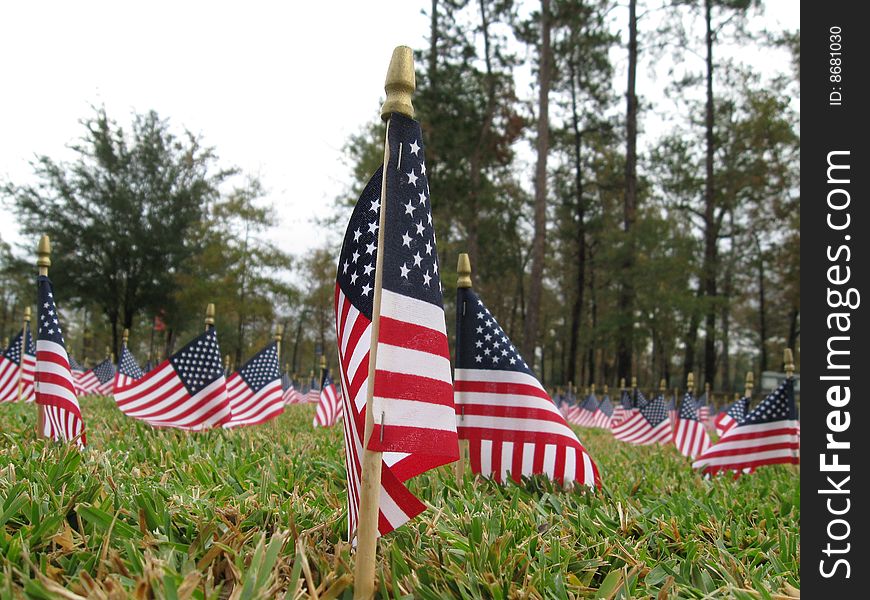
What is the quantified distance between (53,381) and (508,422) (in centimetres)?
303

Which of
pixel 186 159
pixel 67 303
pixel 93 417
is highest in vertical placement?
pixel 186 159

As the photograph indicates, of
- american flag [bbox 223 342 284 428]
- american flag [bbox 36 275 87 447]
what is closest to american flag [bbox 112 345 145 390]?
american flag [bbox 223 342 284 428]

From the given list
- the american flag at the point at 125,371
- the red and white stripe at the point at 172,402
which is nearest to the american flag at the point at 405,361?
the red and white stripe at the point at 172,402

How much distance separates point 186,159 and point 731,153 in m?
20.8

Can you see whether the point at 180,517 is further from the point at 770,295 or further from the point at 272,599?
the point at 770,295

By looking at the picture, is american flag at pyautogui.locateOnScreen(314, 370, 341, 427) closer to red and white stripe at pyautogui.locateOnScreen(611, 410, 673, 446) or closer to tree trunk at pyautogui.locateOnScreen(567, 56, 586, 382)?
red and white stripe at pyautogui.locateOnScreen(611, 410, 673, 446)

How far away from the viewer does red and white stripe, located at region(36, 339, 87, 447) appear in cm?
435

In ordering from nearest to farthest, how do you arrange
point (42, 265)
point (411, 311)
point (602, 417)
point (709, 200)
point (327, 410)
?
1. point (411, 311)
2. point (42, 265)
3. point (327, 410)
4. point (602, 417)
5. point (709, 200)

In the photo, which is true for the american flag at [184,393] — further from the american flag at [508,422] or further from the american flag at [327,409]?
the american flag at [508,422]

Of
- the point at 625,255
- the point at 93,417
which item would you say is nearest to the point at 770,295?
the point at 625,255

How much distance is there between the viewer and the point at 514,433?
4.07 m

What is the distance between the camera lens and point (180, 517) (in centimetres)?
272

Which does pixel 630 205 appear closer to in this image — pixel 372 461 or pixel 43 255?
pixel 43 255

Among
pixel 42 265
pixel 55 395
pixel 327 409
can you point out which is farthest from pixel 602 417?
pixel 42 265
